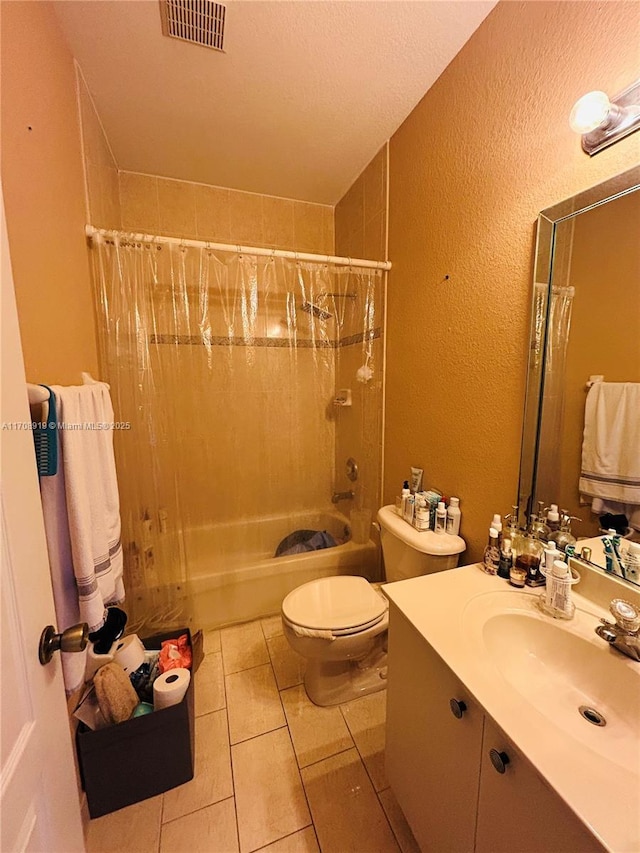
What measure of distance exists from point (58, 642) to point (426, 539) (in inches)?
47.5

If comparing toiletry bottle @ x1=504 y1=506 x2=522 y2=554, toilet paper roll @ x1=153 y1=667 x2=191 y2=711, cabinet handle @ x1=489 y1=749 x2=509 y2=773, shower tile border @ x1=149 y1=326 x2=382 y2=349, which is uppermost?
shower tile border @ x1=149 y1=326 x2=382 y2=349

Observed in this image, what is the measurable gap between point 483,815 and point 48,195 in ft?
6.48

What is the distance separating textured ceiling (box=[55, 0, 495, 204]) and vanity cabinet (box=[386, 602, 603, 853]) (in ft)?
6.40

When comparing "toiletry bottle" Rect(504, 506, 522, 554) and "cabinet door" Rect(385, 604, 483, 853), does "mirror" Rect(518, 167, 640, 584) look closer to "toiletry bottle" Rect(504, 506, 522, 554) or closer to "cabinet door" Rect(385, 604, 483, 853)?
"toiletry bottle" Rect(504, 506, 522, 554)

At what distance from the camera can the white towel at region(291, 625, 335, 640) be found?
1.31 metres

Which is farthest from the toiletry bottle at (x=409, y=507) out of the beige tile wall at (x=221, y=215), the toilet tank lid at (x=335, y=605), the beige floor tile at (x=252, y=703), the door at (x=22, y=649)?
the beige tile wall at (x=221, y=215)

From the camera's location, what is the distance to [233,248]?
5.41ft

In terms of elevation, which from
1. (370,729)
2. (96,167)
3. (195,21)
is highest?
(195,21)

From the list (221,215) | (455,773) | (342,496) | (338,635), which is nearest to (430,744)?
(455,773)

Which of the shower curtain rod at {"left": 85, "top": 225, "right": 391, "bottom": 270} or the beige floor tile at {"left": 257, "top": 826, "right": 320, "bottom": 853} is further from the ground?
the shower curtain rod at {"left": 85, "top": 225, "right": 391, "bottom": 270}

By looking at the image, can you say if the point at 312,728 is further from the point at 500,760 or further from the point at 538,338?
the point at 538,338

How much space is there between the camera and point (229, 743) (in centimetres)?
133

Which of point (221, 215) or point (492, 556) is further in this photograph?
point (221, 215)

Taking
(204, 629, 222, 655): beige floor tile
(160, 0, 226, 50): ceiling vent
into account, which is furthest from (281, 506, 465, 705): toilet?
(160, 0, 226, 50): ceiling vent
